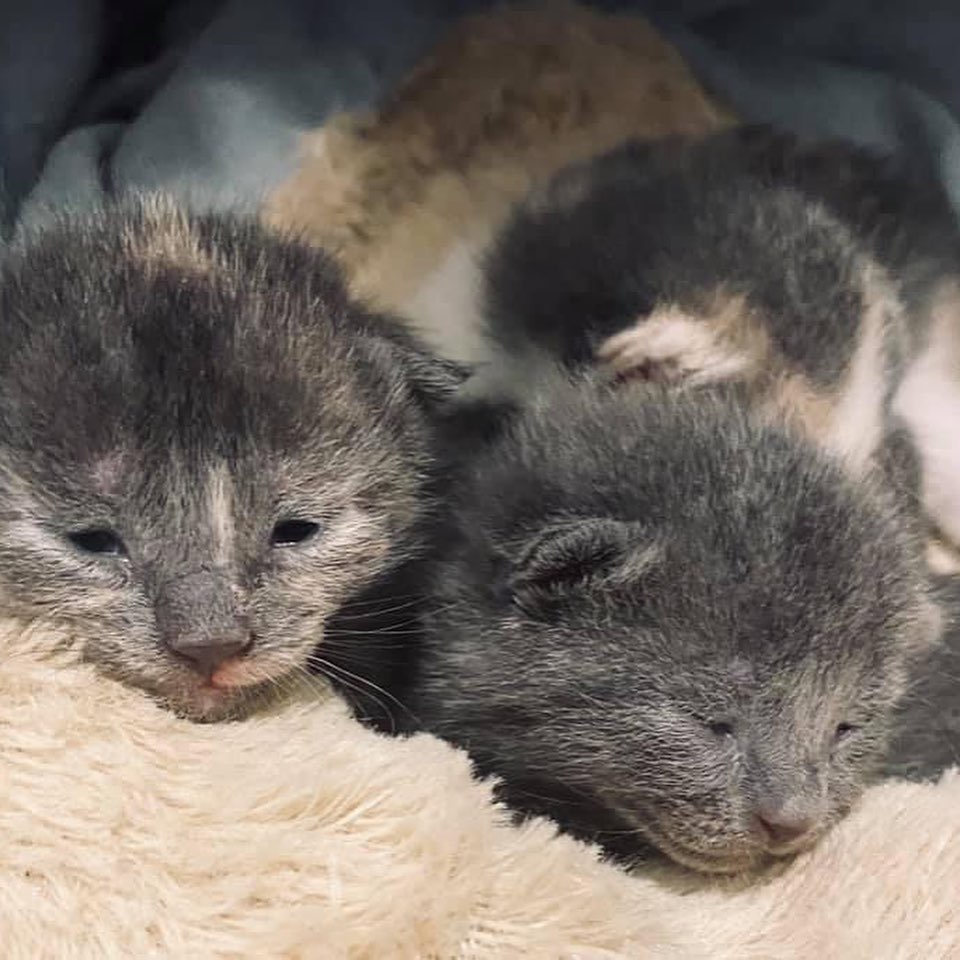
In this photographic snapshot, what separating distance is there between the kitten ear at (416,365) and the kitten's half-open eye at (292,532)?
211mm

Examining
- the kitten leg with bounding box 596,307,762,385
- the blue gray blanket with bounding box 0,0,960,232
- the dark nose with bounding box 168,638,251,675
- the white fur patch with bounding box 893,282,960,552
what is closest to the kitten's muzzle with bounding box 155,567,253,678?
the dark nose with bounding box 168,638,251,675

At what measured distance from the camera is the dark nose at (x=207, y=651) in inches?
44.6

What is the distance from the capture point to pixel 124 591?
118 centimetres

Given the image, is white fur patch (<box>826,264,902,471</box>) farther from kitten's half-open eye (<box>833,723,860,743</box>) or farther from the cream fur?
the cream fur

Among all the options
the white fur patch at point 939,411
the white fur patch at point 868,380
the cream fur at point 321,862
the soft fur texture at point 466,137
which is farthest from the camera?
the soft fur texture at point 466,137

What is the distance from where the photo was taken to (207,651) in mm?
1142

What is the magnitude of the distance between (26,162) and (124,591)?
1007 millimetres

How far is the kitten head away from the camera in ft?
3.98

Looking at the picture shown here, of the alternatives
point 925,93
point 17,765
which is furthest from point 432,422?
point 925,93

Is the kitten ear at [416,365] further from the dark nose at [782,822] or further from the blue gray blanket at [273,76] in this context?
the dark nose at [782,822]

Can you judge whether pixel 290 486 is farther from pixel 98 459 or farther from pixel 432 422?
pixel 432 422

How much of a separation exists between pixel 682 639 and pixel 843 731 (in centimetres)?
18

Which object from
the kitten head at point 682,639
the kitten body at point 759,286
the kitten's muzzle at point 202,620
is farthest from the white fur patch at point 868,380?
the kitten's muzzle at point 202,620

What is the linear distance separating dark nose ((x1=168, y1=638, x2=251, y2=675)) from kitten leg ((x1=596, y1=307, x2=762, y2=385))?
2.10 ft
